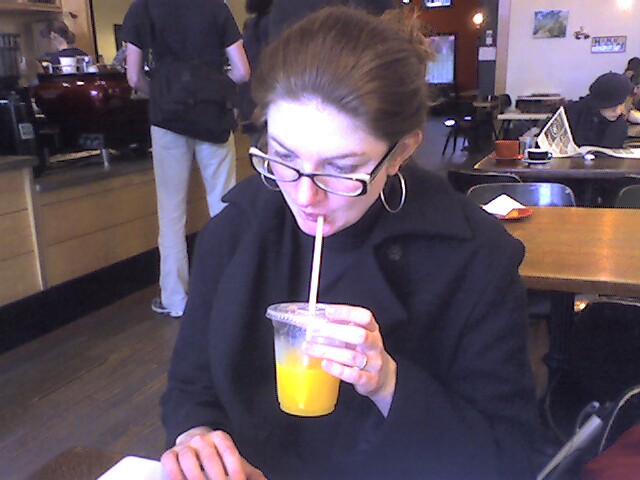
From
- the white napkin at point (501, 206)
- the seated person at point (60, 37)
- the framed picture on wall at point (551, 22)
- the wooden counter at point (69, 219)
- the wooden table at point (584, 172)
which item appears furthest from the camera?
the framed picture on wall at point (551, 22)

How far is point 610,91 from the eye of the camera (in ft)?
14.4

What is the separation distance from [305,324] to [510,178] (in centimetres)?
254

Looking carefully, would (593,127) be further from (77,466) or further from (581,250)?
(77,466)

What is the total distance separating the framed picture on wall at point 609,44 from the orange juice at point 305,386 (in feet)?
31.4

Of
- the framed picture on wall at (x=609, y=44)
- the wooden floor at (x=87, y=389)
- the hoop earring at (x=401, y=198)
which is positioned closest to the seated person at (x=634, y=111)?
the framed picture on wall at (x=609, y=44)

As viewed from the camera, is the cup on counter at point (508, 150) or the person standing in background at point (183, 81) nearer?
the person standing in background at point (183, 81)

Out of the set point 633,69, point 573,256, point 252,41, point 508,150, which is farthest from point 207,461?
point 633,69

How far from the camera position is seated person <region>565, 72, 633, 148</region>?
14.4 feet

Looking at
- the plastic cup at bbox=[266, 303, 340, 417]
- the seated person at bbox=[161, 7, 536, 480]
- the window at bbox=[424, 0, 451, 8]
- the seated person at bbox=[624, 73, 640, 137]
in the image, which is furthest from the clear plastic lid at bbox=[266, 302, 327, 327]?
the window at bbox=[424, 0, 451, 8]

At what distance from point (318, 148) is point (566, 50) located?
944cm

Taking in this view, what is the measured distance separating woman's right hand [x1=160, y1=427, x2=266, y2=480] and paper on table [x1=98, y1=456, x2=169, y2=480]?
17 millimetres

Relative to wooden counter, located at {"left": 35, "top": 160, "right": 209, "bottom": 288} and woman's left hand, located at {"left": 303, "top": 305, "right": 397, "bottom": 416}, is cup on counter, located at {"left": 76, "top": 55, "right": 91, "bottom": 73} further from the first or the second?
woman's left hand, located at {"left": 303, "top": 305, "right": 397, "bottom": 416}

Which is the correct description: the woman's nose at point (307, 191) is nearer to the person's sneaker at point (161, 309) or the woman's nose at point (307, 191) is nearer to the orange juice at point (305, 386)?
the orange juice at point (305, 386)

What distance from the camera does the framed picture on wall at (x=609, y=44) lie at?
911 cm
